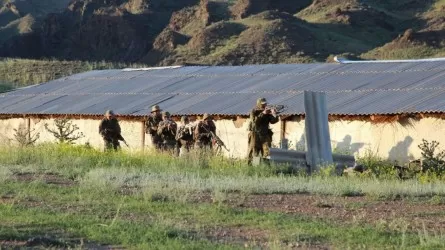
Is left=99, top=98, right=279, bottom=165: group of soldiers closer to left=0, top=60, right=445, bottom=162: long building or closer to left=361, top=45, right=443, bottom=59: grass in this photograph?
left=0, top=60, right=445, bottom=162: long building

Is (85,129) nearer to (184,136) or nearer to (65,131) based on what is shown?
(65,131)

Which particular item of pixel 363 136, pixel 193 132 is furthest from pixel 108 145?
pixel 363 136

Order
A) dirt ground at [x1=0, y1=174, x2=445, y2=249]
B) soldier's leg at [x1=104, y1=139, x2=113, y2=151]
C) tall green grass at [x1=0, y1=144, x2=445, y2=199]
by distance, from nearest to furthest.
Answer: dirt ground at [x1=0, y1=174, x2=445, y2=249] < tall green grass at [x1=0, y1=144, x2=445, y2=199] < soldier's leg at [x1=104, y1=139, x2=113, y2=151]

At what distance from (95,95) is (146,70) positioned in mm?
4211

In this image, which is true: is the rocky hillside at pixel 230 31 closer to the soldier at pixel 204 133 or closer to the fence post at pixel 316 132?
the soldier at pixel 204 133

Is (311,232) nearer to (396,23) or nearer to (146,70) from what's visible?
(146,70)

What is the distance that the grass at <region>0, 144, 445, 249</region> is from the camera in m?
10.1

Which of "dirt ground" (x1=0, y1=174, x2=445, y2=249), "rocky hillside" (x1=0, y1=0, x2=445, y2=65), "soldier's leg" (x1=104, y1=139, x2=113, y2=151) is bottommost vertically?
"dirt ground" (x1=0, y1=174, x2=445, y2=249)

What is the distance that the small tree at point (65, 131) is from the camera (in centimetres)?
2745

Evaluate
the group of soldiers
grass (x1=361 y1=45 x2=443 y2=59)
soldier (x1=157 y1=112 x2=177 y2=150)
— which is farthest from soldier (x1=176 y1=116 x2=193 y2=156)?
grass (x1=361 y1=45 x2=443 y2=59)

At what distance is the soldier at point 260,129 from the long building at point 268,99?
2.47 meters

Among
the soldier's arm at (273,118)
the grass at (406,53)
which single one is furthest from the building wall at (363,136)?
→ the grass at (406,53)

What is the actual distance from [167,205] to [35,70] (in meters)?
40.9

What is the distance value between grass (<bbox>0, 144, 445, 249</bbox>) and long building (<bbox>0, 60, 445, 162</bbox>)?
417cm
